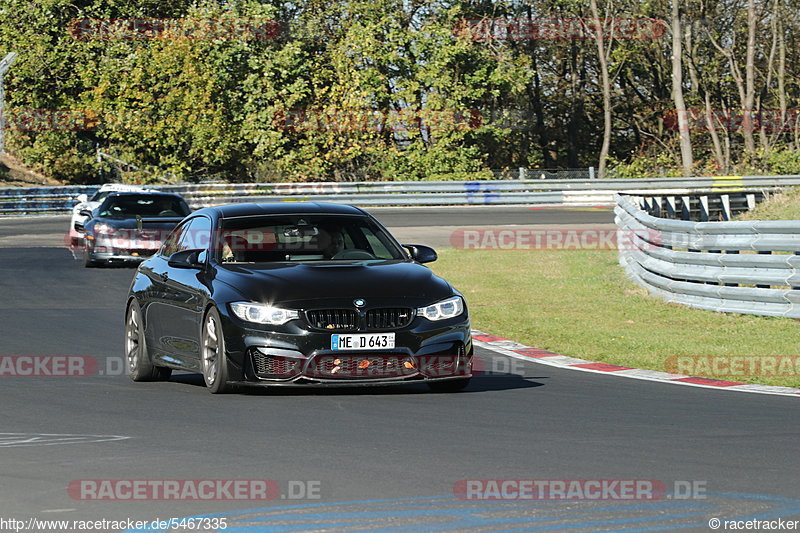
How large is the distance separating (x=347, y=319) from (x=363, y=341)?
195mm

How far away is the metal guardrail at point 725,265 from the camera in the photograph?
595 inches

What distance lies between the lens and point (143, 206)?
25172 millimetres

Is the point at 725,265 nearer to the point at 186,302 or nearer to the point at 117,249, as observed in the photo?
the point at 186,302

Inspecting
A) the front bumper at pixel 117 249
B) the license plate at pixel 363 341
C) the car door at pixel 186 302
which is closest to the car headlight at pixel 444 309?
the license plate at pixel 363 341

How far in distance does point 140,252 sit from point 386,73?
99.2 feet

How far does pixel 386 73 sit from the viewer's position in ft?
175

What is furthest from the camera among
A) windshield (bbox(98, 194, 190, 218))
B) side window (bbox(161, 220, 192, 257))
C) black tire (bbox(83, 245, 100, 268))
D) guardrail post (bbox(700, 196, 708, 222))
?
guardrail post (bbox(700, 196, 708, 222))

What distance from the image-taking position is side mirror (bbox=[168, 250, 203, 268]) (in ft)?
35.7

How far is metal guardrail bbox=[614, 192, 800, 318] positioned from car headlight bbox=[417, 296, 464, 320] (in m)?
5.65

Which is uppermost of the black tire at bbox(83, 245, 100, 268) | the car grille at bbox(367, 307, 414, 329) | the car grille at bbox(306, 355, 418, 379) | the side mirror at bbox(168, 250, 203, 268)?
the side mirror at bbox(168, 250, 203, 268)

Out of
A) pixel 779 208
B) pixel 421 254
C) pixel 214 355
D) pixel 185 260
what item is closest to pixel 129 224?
pixel 779 208

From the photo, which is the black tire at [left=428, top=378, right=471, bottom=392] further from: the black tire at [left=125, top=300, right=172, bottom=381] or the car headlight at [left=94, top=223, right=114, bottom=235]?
the car headlight at [left=94, top=223, right=114, bottom=235]

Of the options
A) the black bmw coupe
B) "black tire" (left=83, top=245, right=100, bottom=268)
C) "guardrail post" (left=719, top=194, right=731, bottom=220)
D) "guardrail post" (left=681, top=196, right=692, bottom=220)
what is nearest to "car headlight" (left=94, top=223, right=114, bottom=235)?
"black tire" (left=83, top=245, right=100, bottom=268)

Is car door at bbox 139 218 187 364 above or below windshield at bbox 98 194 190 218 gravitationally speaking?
above
